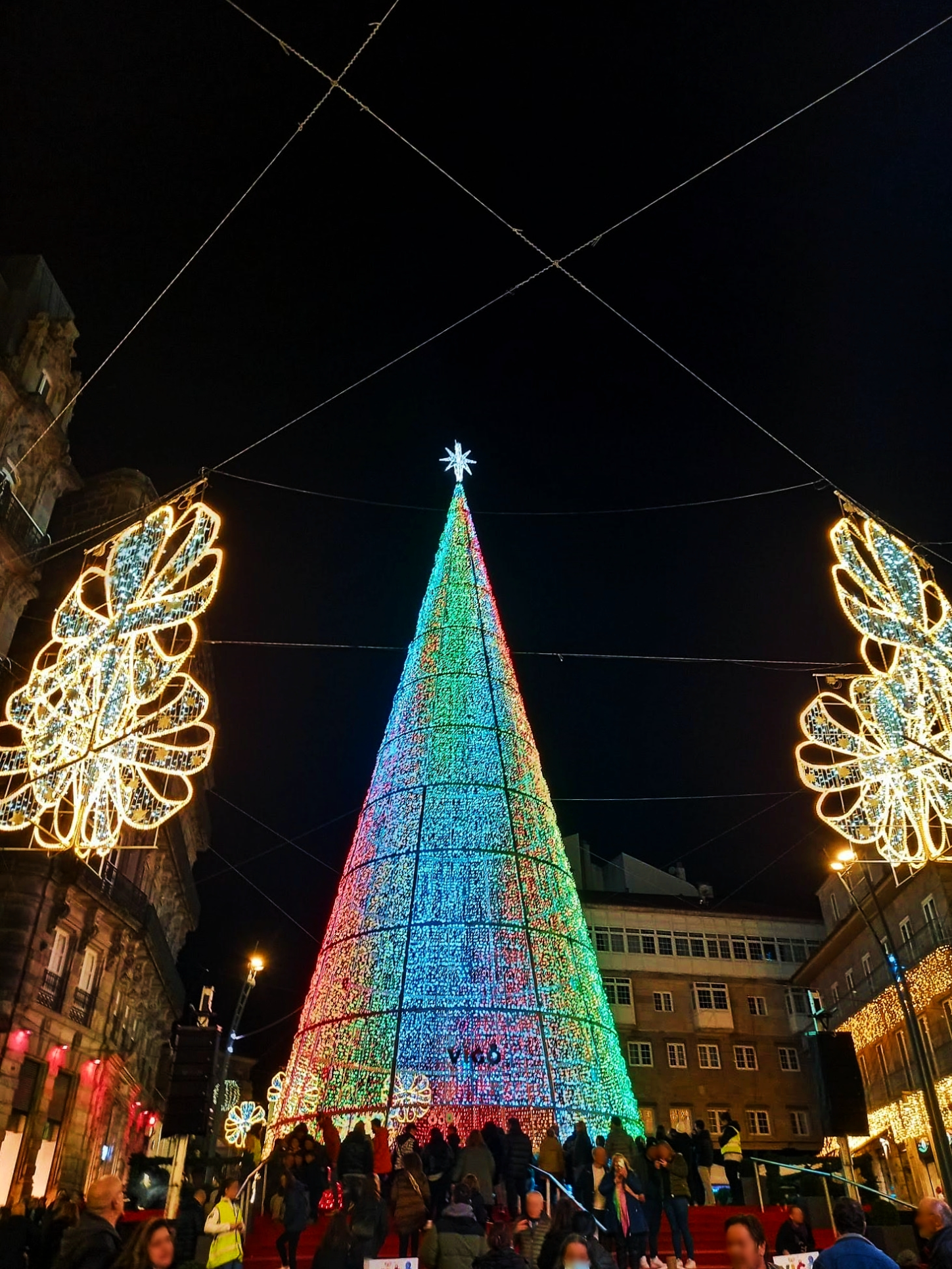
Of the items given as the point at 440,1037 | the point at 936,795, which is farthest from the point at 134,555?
the point at 936,795

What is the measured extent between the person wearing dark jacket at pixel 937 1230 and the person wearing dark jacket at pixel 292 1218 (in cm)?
638

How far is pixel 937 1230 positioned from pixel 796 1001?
3751 centimetres

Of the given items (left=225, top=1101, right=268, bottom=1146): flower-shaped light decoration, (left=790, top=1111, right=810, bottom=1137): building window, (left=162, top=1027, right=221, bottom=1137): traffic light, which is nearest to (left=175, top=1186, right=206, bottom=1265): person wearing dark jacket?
(left=162, top=1027, right=221, bottom=1137): traffic light

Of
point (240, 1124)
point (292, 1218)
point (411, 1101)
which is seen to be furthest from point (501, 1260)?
point (240, 1124)

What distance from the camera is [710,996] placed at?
3816 centimetres

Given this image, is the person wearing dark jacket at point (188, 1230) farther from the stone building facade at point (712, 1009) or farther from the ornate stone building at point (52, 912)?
the stone building facade at point (712, 1009)

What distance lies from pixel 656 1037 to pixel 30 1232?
32587mm

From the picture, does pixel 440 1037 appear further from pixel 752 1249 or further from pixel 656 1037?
pixel 656 1037

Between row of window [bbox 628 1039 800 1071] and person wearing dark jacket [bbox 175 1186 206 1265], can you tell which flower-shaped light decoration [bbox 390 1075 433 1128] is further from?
row of window [bbox 628 1039 800 1071]

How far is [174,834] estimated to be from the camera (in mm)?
32406

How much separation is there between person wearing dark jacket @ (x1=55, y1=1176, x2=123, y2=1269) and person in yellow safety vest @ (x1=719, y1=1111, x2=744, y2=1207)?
36.0 feet

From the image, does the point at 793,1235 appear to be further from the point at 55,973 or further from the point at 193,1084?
the point at 55,973

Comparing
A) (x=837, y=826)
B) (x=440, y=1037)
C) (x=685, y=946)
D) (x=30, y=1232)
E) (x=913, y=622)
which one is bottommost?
(x=30, y=1232)

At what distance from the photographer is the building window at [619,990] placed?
122ft
